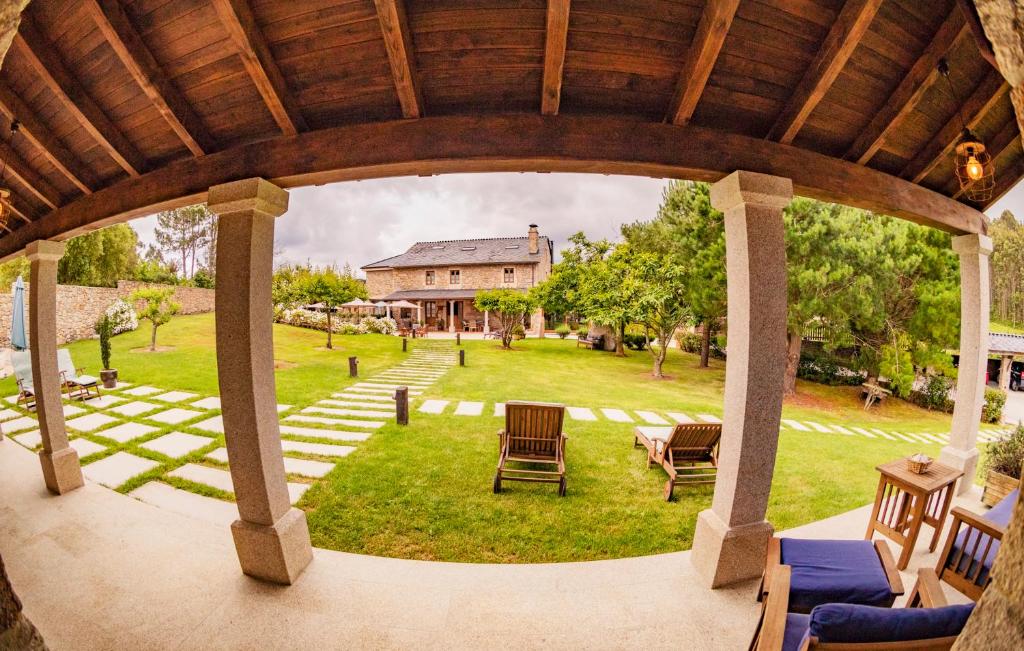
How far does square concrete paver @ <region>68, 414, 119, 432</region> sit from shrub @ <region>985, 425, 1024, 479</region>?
38.6ft

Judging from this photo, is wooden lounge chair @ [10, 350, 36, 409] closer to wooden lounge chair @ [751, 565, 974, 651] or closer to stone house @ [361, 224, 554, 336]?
wooden lounge chair @ [751, 565, 974, 651]

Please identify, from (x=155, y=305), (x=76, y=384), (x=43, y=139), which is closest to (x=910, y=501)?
(x=43, y=139)

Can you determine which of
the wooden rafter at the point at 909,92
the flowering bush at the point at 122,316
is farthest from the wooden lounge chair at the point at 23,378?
the wooden rafter at the point at 909,92

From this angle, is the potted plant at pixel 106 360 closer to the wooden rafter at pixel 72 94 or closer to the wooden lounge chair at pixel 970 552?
the wooden rafter at pixel 72 94

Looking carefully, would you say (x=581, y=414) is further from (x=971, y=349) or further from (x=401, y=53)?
(x=401, y=53)

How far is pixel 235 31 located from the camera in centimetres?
200

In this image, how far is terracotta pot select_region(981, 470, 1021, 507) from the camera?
347cm

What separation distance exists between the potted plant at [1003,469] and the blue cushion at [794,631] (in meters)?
3.77

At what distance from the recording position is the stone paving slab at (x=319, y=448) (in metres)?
4.84

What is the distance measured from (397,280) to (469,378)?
1918 cm

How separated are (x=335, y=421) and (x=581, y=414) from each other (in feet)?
15.6

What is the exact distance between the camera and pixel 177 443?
4.98 metres

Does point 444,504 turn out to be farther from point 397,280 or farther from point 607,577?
point 397,280

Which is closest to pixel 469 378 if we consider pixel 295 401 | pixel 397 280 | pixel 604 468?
pixel 295 401
